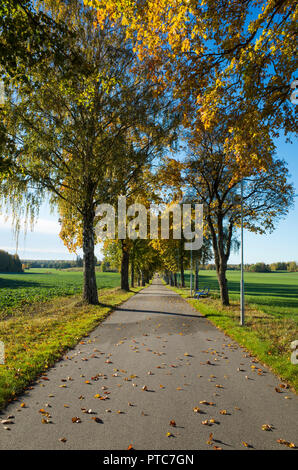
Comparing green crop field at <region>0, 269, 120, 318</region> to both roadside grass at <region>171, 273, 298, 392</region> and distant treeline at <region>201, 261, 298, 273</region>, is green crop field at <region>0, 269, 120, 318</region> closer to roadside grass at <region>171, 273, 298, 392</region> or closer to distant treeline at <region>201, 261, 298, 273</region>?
roadside grass at <region>171, 273, 298, 392</region>

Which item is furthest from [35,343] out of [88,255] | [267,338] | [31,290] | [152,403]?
[31,290]

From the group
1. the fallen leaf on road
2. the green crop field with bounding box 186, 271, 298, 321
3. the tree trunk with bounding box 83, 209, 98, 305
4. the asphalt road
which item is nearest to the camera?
the asphalt road

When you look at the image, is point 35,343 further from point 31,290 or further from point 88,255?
point 31,290

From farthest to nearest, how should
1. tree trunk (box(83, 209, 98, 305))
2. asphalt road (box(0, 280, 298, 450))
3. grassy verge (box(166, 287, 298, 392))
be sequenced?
1. tree trunk (box(83, 209, 98, 305))
2. grassy verge (box(166, 287, 298, 392))
3. asphalt road (box(0, 280, 298, 450))

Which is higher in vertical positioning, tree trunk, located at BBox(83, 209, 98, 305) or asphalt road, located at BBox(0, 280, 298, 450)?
tree trunk, located at BBox(83, 209, 98, 305)

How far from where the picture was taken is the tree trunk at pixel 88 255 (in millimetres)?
15430

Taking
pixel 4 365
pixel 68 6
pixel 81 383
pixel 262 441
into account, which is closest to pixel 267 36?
pixel 262 441

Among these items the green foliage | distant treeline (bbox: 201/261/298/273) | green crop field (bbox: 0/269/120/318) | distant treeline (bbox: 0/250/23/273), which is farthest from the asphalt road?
the green foliage

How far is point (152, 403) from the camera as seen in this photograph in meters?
4.47

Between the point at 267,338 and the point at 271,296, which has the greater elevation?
the point at 267,338

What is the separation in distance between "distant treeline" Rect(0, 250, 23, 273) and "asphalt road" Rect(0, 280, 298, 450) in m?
103

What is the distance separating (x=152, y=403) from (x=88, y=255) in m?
11.5

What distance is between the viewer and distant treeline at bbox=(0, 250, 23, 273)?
98062 mm

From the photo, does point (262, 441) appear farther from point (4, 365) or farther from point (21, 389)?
point (4, 365)
